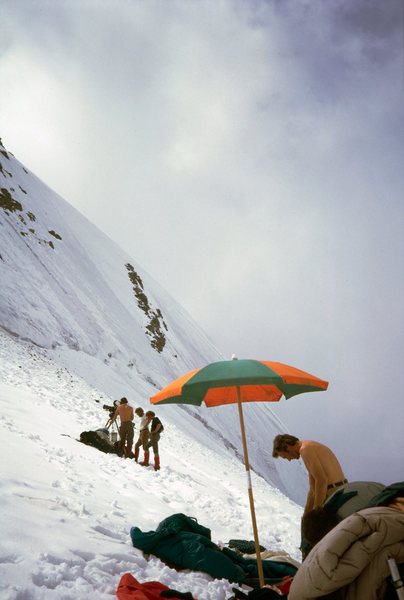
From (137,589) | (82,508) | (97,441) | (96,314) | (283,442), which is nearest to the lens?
(137,589)

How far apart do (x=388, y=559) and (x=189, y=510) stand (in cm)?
559

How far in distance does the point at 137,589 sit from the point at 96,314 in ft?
105

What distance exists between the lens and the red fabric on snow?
306 cm

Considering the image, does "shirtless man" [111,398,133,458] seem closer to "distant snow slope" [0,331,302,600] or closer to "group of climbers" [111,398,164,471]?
"group of climbers" [111,398,164,471]

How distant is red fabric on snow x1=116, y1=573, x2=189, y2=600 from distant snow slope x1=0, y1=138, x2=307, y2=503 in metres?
18.4

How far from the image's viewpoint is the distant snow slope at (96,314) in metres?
25.1

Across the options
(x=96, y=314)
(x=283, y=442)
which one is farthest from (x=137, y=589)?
(x=96, y=314)

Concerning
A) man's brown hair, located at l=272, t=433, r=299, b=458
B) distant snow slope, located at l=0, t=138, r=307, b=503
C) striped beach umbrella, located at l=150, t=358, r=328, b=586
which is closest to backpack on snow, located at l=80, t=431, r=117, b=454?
striped beach umbrella, located at l=150, t=358, r=328, b=586

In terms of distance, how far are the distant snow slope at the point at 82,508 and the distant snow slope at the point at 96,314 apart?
11084 mm

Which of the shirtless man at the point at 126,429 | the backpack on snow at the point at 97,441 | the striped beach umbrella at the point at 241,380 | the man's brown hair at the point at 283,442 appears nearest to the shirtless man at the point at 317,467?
the man's brown hair at the point at 283,442

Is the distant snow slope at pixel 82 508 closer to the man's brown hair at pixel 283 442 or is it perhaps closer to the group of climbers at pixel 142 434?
the group of climbers at pixel 142 434

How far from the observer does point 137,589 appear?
3197mm

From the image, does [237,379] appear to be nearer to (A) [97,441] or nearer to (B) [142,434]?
(A) [97,441]

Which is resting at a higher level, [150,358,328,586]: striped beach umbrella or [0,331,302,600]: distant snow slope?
[150,358,328,586]: striped beach umbrella
